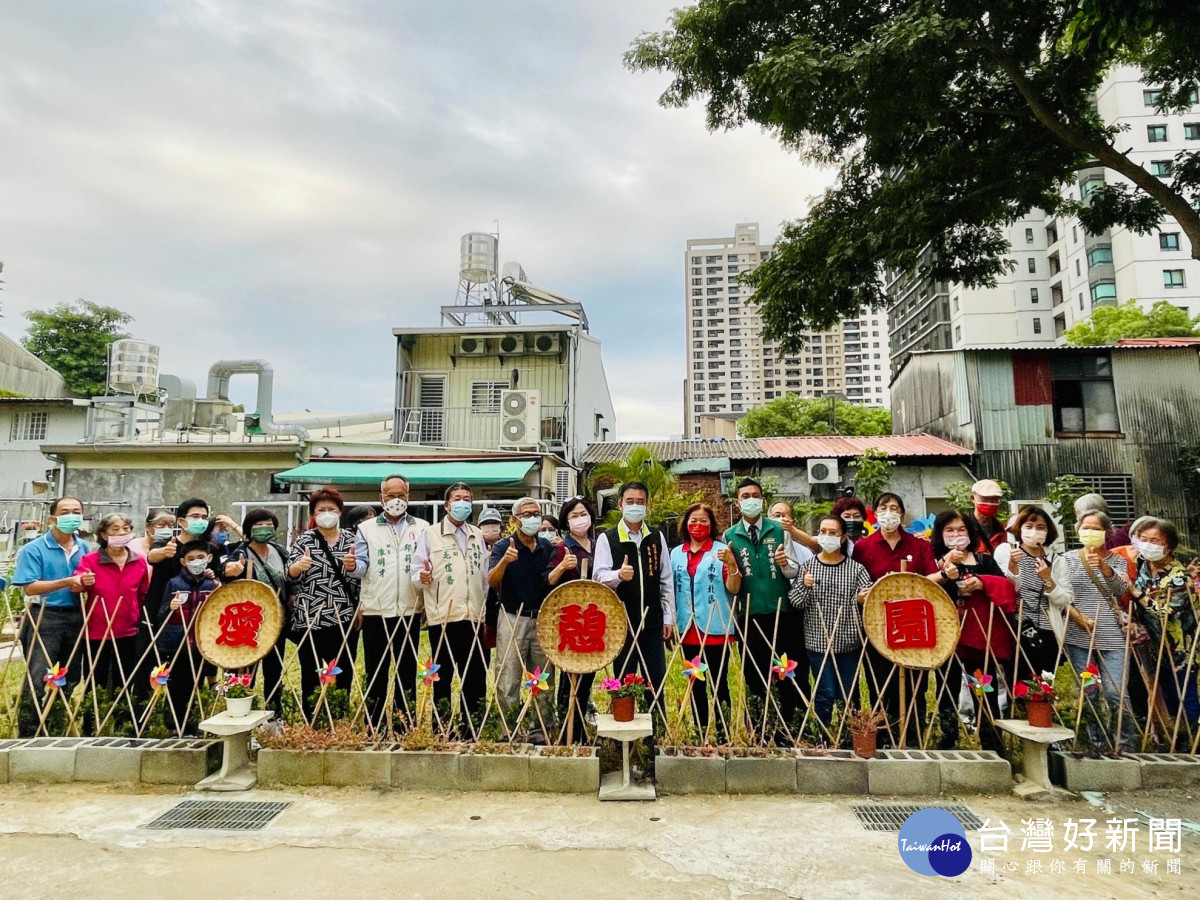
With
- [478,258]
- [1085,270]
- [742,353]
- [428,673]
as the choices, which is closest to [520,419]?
[478,258]

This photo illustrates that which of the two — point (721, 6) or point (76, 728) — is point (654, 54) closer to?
point (721, 6)

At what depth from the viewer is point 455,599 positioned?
412 centimetres

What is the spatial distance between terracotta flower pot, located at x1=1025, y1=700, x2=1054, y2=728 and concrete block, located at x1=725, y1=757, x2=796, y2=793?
1.26m

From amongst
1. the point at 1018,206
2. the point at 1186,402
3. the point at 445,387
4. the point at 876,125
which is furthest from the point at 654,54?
the point at 1186,402

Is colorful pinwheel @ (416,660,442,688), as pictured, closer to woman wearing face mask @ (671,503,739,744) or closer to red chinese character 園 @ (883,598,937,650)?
woman wearing face mask @ (671,503,739,744)

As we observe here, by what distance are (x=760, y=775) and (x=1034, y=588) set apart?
6.32ft

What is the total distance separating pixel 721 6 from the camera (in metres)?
8.72

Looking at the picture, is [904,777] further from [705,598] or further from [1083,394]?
[1083,394]

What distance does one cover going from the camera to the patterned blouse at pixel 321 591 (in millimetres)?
4070

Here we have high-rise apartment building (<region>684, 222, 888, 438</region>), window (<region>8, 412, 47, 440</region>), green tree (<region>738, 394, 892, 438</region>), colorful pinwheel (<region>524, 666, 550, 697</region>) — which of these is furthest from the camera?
high-rise apartment building (<region>684, 222, 888, 438</region>)

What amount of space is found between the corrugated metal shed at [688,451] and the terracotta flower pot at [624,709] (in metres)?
10.2

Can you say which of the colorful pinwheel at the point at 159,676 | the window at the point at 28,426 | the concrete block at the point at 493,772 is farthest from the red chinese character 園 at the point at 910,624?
the window at the point at 28,426

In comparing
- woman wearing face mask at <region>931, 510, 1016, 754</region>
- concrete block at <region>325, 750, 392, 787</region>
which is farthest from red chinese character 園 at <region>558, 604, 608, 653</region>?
woman wearing face mask at <region>931, 510, 1016, 754</region>

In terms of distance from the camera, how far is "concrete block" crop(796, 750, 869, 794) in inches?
136
